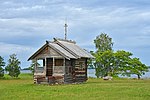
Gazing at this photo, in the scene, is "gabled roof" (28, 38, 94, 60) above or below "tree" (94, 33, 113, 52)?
below

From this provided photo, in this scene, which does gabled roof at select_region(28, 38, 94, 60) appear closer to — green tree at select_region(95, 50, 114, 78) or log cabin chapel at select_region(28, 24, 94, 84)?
log cabin chapel at select_region(28, 24, 94, 84)


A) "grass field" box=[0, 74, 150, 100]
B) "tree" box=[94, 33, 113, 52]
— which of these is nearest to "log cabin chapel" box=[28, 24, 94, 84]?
"grass field" box=[0, 74, 150, 100]

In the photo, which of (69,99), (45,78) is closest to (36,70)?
(45,78)

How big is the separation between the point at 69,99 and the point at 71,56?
68.8 ft

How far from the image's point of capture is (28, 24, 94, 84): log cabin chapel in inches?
1683

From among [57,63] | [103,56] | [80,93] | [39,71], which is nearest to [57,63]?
[57,63]

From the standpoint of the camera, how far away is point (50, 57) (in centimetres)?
4312

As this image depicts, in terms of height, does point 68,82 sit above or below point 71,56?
below

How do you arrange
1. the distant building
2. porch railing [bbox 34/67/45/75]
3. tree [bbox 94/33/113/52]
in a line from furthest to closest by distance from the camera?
tree [bbox 94/33/113/52]
porch railing [bbox 34/67/45/75]
the distant building

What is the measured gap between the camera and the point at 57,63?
45.4m

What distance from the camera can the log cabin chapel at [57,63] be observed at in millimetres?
42750

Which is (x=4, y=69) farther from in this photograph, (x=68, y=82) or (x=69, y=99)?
(x=69, y=99)

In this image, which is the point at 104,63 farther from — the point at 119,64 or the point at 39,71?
the point at 39,71

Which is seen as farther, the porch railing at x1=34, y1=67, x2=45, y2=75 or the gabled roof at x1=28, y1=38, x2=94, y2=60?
the porch railing at x1=34, y1=67, x2=45, y2=75
